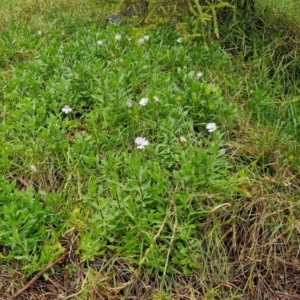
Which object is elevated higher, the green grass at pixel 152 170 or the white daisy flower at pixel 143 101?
the white daisy flower at pixel 143 101

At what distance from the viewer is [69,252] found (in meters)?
2.29

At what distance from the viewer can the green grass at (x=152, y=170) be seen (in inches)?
87.2

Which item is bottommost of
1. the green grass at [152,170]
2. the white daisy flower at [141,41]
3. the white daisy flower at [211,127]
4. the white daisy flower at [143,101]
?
the green grass at [152,170]

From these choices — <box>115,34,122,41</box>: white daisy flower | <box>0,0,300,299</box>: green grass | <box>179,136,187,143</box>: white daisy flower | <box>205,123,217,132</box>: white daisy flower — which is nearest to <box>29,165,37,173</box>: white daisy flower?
<box>0,0,300,299</box>: green grass

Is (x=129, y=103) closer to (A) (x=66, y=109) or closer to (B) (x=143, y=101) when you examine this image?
(B) (x=143, y=101)

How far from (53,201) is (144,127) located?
27.9 inches

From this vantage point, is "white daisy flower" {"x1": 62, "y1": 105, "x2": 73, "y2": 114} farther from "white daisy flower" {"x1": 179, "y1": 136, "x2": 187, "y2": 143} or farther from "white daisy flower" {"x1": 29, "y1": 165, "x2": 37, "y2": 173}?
"white daisy flower" {"x1": 179, "y1": 136, "x2": 187, "y2": 143}

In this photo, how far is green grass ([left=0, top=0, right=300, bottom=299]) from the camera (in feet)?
7.27

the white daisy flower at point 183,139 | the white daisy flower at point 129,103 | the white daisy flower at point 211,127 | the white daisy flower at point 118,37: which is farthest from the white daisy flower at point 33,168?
the white daisy flower at point 118,37

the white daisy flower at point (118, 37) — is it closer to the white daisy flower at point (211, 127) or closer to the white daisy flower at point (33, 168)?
the white daisy flower at point (211, 127)

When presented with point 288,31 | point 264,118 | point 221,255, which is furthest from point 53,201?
point 288,31

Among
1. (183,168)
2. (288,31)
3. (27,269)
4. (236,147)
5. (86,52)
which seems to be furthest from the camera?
(288,31)

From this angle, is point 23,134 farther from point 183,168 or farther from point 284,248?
point 284,248

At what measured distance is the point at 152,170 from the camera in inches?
97.1
